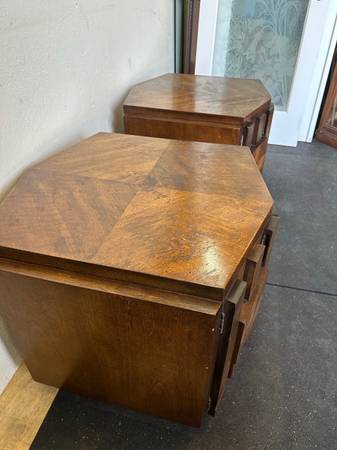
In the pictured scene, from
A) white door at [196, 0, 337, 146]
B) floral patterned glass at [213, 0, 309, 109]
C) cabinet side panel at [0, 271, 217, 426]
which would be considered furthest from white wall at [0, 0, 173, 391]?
floral patterned glass at [213, 0, 309, 109]

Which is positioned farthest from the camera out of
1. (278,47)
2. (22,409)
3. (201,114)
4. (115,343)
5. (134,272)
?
(278,47)

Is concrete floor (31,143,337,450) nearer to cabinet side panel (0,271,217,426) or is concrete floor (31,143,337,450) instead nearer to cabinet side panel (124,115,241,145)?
cabinet side panel (0,271,217,426)

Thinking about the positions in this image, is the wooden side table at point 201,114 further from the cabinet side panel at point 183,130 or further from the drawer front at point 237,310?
the drawer front at point 237,310

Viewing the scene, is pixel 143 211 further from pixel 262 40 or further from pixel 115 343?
pixel 262 40

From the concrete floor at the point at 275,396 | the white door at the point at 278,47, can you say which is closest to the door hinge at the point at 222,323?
the concrete floor at the point at 275,396

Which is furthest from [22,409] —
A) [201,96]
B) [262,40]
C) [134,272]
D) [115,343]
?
[262,40]

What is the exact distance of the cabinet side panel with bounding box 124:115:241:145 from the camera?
1.18m

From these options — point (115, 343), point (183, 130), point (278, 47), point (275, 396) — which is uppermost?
point (278, 47)

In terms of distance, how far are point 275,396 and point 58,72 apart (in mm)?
1107

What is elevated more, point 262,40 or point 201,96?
point 262,40

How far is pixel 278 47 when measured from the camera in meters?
2.21

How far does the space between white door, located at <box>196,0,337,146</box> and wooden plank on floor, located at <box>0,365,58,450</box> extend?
6.67ft

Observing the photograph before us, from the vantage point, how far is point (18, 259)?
64 centimetres

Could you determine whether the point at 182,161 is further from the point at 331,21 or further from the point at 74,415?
the point at 331,21
